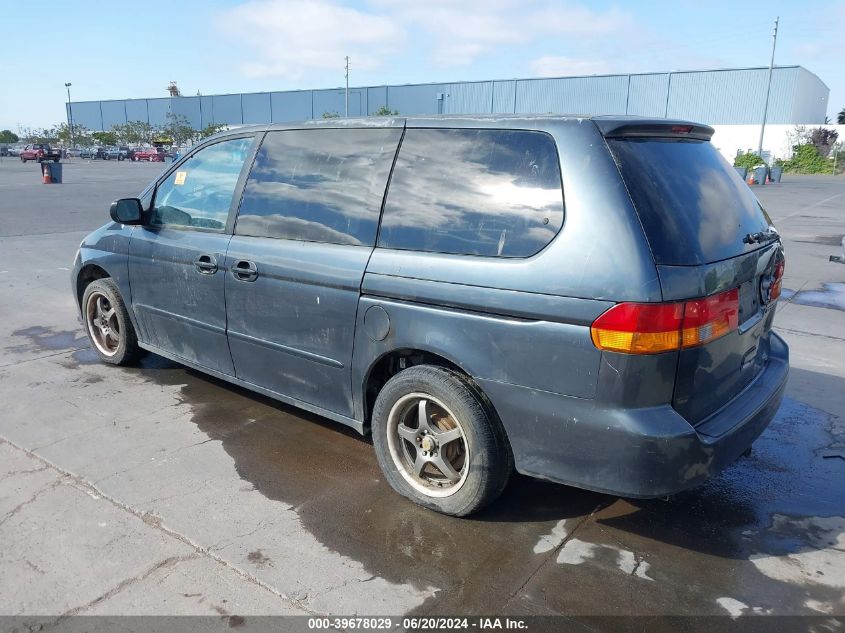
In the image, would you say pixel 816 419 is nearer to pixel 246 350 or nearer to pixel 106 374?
pixel 246 350

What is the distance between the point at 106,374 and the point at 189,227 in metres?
1.65

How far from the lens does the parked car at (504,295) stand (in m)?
2.63

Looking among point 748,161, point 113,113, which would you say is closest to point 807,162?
point 748,161

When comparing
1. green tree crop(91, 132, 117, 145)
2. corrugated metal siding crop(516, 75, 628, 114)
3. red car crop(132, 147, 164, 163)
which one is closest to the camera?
red car crop(132, 147, 164, 163)

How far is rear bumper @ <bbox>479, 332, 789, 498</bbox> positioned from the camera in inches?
103

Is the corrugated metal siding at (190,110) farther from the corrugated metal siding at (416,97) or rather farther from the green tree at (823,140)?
the green tree at (823,140)

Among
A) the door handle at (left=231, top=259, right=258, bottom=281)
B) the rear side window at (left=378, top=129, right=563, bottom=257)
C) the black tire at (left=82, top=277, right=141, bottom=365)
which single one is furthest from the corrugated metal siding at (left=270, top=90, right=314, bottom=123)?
the rear side window at (left=378, top=129, right=563, bottom=257)

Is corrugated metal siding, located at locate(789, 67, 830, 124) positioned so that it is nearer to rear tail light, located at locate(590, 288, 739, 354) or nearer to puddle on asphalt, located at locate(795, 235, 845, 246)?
puddle on asphalt, located at locate(795, 235, 845, 246)

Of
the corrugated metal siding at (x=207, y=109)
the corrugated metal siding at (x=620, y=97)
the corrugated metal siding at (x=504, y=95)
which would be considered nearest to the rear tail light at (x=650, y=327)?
the corrugated metal siding at (x=620, y=97)

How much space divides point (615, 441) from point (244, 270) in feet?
7.63

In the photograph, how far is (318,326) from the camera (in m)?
3.56

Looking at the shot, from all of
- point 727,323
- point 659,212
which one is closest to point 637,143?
point 659,212

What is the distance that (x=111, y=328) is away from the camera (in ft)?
17.5

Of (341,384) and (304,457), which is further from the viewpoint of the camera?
(304,457)
